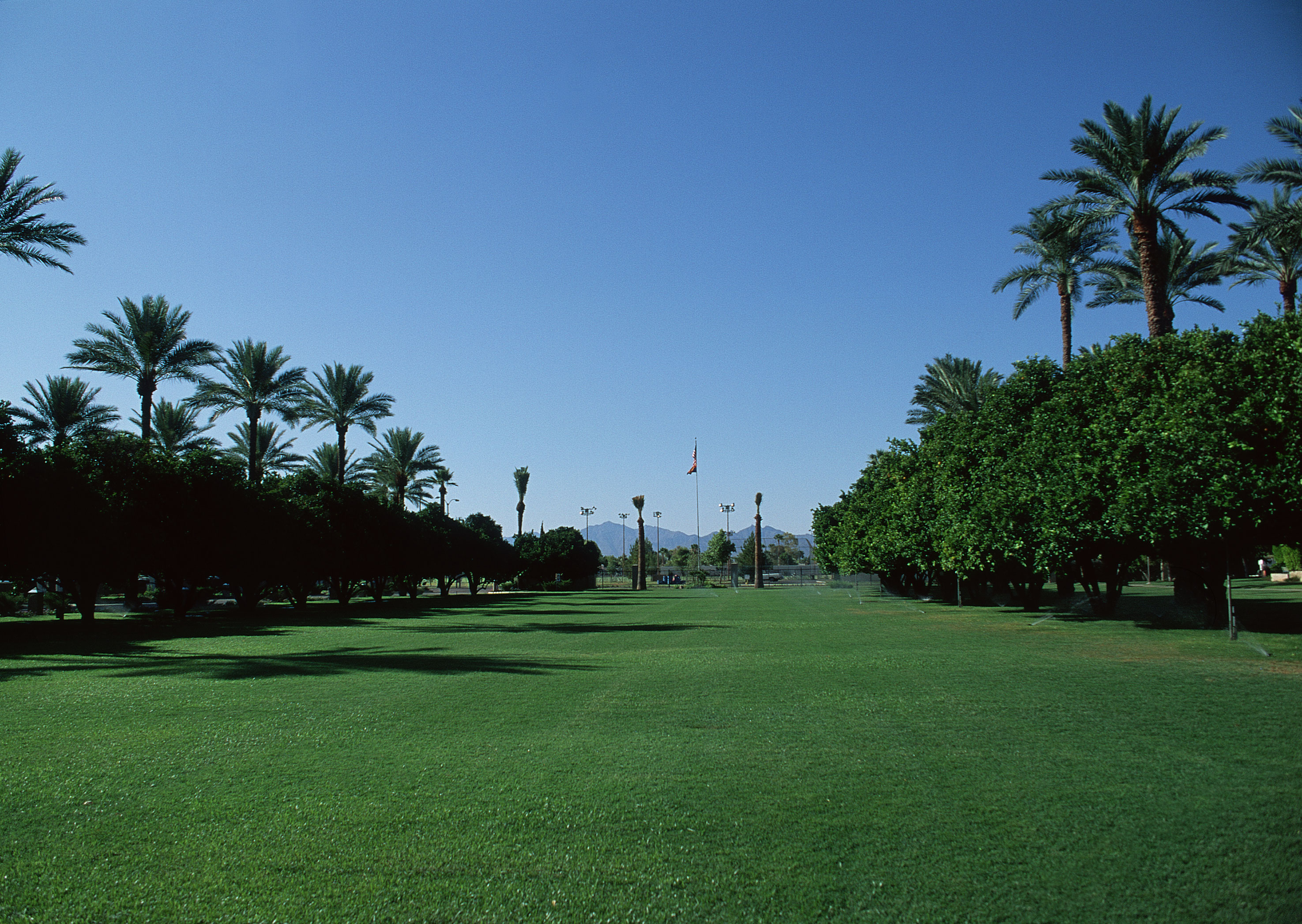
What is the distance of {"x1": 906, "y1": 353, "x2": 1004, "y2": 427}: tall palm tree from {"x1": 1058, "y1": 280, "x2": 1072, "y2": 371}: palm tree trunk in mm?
6357

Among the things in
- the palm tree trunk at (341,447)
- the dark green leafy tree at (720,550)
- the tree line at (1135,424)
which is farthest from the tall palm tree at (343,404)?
the dark green leafy tree at (720,550)

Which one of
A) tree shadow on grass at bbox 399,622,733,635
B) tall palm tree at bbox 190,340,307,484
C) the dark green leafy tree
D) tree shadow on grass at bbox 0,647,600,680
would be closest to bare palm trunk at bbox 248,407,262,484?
tall palm tree at bbox 190,340,307,484

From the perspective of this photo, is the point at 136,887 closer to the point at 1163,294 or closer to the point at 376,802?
the point at 376,802

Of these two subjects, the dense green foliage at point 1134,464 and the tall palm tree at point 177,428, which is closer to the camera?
the dense green foliage at point 1134,464

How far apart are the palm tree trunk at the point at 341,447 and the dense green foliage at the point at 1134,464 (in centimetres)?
3102

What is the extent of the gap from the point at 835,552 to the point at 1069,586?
2411cm

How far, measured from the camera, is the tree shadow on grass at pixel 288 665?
46.8 ft

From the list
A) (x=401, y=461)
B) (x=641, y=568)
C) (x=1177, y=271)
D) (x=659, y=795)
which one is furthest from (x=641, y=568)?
(x=659, y=795)

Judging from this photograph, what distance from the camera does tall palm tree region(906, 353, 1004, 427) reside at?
43875 mm

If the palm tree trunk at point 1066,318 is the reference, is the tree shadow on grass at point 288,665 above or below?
below

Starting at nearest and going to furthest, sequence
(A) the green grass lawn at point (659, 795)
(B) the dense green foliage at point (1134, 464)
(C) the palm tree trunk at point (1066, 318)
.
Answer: (A) the green grass lawn at point (659, 795) < (B) the dense green foliage at point (1134, 464) < (C) the palm tree trunk at point (1066, 318)

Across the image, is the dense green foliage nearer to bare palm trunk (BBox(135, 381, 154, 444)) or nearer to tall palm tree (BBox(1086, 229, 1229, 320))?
tall palm tree (BBox(1086, 229, 1229, 320))

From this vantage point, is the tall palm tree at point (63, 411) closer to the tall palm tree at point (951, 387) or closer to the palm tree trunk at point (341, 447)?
the palm tree trunk at point (341, 447)

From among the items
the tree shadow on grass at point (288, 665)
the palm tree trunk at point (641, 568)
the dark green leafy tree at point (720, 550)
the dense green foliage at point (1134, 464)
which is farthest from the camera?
the dark green leafy tree at point (720, 550)
